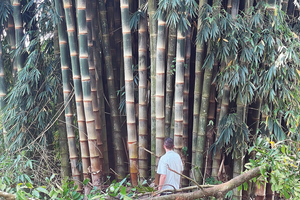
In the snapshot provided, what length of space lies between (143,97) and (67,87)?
1.01 m

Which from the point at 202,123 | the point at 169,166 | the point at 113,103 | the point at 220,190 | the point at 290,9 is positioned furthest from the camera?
the point at 113,103

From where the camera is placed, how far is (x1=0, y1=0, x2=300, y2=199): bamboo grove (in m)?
3.15

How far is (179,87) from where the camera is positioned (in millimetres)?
3340

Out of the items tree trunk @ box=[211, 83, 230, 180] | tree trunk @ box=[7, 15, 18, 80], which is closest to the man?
tree trunk @ box=[211, 83, 230, 180]

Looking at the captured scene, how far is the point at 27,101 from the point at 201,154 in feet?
7.82

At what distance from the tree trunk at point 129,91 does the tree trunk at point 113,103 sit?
0.37 metres

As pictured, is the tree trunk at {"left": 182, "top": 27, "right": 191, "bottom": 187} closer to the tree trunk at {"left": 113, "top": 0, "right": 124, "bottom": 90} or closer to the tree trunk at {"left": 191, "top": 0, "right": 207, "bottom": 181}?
the tree trunk at {"left": 191, "top": 0, "right": 207, "bottom": 181}

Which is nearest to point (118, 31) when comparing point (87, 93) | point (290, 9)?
point (87, 93)

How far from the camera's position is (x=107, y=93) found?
4.04 m

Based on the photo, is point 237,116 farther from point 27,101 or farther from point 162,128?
point 27,101

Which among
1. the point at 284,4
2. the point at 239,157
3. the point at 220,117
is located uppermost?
the point at 284,4

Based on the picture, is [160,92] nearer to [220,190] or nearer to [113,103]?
[113,103]

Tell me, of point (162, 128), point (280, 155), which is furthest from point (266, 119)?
point (280, 155)

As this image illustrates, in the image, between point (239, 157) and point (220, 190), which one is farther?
point (239, 157)
